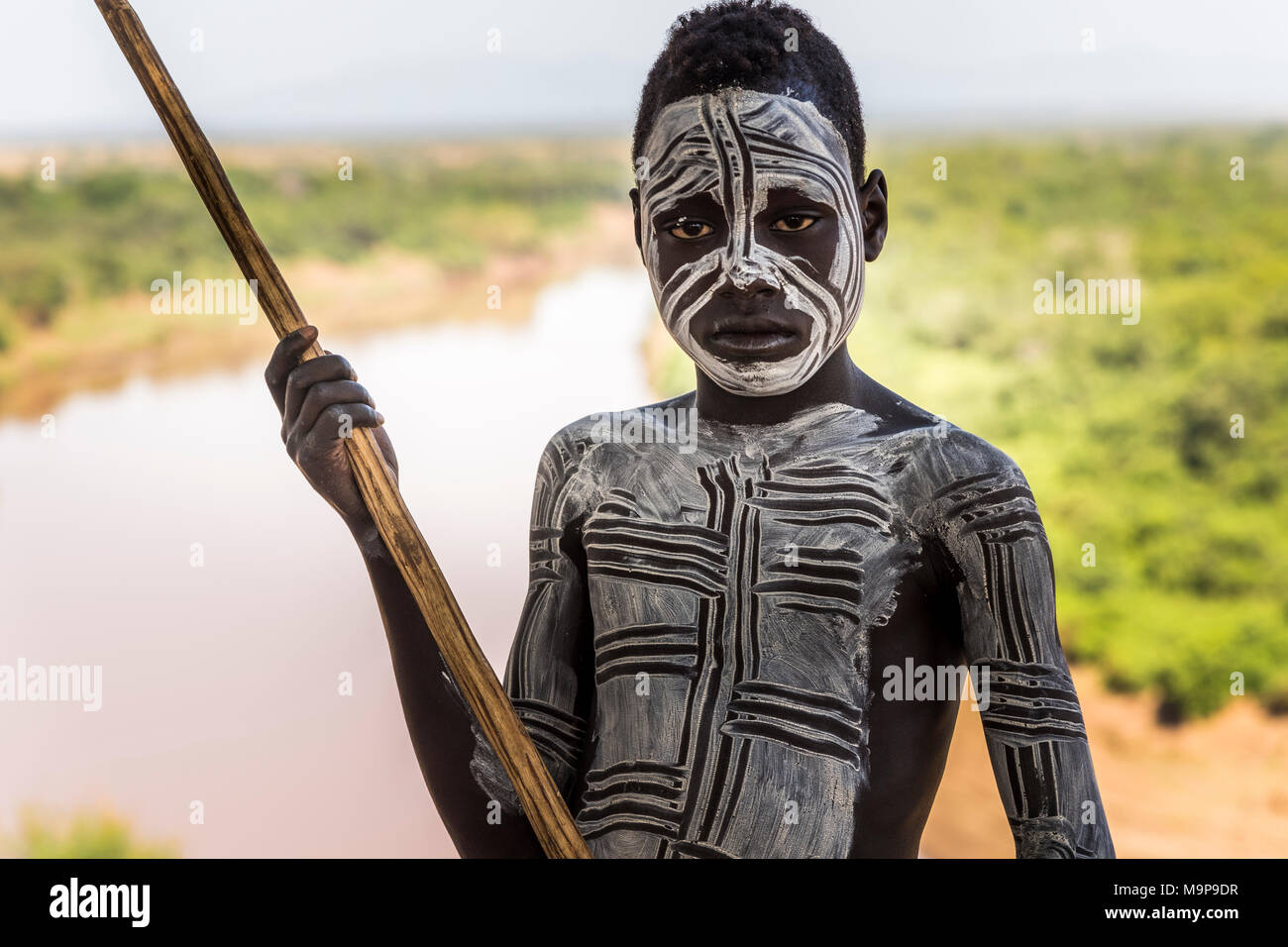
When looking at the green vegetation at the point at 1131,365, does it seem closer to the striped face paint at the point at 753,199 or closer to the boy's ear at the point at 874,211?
the boy's ear at the point at 874,211

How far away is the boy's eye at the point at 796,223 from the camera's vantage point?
Result: 1744 mm

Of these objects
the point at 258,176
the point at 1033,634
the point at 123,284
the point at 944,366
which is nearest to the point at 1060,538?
the point at 944,366

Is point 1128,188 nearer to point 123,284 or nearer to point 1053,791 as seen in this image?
point 123,284

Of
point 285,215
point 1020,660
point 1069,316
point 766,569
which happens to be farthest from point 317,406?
point 1069,316

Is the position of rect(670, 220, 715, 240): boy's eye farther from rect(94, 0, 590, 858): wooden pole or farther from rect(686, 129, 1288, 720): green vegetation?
rect(686, 129, 1288, 720): green vegetation

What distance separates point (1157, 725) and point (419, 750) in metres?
7.37

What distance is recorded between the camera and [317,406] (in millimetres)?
1661

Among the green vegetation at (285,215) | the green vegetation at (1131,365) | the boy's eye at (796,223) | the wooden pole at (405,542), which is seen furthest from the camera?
the green vegetation at (1131,365)

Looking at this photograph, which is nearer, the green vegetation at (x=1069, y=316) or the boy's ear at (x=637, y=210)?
the boy's ear at (x=637, y=210)

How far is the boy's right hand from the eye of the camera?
1662 mm

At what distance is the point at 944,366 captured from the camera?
9.59m

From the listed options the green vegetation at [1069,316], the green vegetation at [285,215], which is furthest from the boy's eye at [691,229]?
the green vegetation at [285,215]

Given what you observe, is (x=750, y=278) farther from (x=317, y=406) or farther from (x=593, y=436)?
(x=317, y=406)
